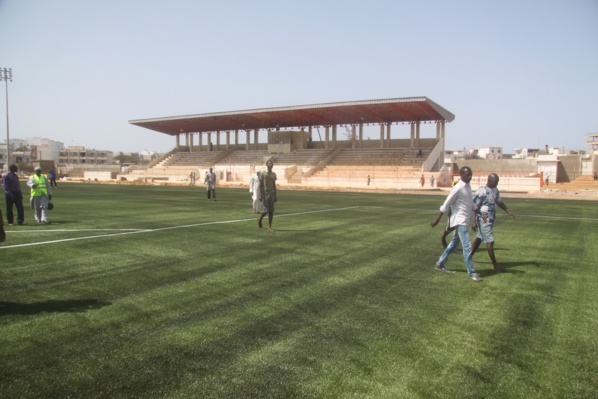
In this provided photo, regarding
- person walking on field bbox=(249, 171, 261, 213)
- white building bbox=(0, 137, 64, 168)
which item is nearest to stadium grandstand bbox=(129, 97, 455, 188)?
person walking on field bbox=(249, 171, 261, 213)

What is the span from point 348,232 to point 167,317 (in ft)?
25.3

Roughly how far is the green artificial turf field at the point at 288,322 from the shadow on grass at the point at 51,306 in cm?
2

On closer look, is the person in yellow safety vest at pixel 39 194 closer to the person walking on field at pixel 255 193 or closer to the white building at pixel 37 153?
the person walking on field at pixel 255 193

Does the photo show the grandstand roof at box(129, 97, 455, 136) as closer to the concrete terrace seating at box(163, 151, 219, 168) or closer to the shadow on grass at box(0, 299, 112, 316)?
the concrete terrace seating at box(163, 151, 219, 168)

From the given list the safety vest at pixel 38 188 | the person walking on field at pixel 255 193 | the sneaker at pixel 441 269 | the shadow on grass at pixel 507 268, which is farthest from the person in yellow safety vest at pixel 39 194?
the shadow on grass at pixel 507 268

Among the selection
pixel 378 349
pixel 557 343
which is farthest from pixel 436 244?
pixel 378 349

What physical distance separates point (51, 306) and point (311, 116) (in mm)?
55536

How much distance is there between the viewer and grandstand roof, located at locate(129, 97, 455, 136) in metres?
50.0

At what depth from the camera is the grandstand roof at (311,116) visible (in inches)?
1970

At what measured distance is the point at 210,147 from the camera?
7388cm

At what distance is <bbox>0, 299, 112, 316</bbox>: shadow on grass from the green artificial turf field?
0.08ft

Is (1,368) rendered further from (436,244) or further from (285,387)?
(436,244)

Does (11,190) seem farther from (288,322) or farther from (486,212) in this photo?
(486,212)

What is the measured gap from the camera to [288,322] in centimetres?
493
